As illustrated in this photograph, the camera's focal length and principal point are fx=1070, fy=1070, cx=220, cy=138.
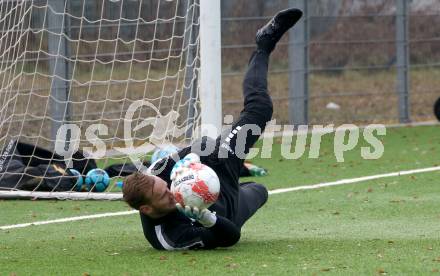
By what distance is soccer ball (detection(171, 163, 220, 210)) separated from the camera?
684 cm

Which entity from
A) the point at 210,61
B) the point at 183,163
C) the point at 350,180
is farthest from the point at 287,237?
the point at 350,180

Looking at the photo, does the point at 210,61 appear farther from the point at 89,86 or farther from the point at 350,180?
the point at 89,86

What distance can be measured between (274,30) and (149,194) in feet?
6.80

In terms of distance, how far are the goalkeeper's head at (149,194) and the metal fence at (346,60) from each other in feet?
27.9

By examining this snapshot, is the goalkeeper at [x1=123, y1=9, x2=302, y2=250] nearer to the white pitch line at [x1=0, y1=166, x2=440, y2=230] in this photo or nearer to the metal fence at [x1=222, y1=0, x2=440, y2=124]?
the white pitch line at [x1=0, y1=166, x2=440, y2=230]

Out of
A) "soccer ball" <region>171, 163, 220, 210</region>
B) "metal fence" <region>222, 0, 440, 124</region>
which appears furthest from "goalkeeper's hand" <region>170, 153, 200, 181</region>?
"metal fence" <region>222, 0, 440, 124</region>

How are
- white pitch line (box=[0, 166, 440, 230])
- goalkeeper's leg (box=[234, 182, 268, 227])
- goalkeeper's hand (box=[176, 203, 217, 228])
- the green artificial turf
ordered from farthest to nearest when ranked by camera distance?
white pitch line (box=[0, 166, 440, 230]) < goalkeeper's leg (box=[234, 182, 268, 227]) < goalkeeper's hand (box=[176, 203, 217, 228]) < the green artificial turf

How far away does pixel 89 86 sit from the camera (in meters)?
13.0

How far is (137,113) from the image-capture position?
14.0 m

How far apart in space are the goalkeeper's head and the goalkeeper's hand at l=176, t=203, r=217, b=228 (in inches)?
6.2

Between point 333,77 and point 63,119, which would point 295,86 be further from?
point 63,119

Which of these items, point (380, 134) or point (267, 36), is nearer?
point (267, 36)

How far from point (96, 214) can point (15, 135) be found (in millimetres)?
2711

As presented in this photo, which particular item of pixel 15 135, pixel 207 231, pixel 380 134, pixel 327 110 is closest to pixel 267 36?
pixel 207 231
